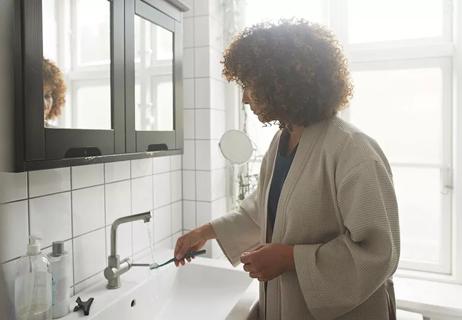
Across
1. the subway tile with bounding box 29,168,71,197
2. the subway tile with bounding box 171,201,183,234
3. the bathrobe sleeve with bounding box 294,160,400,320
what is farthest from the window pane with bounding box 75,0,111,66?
the subway tile with bounding box 171,201,183,234

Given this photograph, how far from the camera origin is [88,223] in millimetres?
1206

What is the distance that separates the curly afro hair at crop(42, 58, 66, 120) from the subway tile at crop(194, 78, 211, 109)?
92 centimetres

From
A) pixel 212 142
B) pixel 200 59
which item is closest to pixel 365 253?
pixel 212 142

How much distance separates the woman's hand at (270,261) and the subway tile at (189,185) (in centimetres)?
98

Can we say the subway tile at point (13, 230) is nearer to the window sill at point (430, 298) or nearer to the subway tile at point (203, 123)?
the subway tile at point (203, 123)

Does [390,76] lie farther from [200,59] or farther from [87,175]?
[87,175]

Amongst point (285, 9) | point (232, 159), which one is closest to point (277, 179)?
point (232, 159)

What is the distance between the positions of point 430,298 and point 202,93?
4.20ft

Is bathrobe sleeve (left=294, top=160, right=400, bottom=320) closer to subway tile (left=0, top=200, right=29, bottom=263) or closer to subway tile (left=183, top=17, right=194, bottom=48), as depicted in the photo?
subway tile (left=0, top=200, right=29, bottom=263)

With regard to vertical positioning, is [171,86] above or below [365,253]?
above

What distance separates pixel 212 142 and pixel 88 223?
0.74 m

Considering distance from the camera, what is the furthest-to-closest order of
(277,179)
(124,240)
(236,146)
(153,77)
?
(236,146), (124,240), (153,77), (277,179)

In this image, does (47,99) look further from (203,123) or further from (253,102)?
(203,123)

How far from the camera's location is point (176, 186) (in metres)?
1.79
